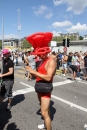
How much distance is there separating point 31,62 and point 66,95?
11.8 feet

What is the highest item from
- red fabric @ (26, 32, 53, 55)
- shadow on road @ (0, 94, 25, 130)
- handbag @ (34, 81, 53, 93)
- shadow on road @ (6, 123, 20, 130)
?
red fabric @ (26, 32, 53, 55)

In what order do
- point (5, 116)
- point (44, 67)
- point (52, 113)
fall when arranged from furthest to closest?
point (52, 113) → point (5, 116) → point (44, 67)

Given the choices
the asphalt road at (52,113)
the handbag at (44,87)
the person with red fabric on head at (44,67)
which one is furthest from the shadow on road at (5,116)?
the handbag at (44,87)

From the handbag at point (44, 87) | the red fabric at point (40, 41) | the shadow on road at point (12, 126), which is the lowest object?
the shadow on road at point (12, 126)

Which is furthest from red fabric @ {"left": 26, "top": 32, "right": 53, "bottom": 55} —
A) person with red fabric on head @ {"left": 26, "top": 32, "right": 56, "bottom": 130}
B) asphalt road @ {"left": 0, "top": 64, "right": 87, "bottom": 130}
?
asphalt road @ {"left": 0, "top": 64, "right": 87, "bottom": 130}

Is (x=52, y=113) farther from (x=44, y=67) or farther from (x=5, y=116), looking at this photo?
(x=44, y=67)

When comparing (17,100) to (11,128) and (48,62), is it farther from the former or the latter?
(48,62)

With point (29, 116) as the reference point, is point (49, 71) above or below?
above

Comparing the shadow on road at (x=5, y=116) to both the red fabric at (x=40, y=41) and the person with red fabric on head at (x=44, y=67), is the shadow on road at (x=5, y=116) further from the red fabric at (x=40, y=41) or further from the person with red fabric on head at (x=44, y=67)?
the red fabric at (x=40, y=41)

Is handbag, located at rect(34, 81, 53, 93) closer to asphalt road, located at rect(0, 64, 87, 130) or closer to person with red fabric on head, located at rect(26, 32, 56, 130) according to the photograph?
person with red fabric on head, located at rect(26, 32, 56, 130)

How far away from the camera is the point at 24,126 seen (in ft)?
13.0

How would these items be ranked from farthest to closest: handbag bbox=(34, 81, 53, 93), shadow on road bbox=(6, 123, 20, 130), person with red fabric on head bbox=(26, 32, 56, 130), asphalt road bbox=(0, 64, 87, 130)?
asphalt road bbox=(0, 64, 87, 130), shadow on road bbox=(6, 123, 20, 130), handbag bbox=(34, 81, 53, 93), person with red fabric on head bbox=(26, 32, 56, 130)

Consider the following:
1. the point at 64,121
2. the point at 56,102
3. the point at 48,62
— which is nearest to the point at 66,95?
the point at 56,102

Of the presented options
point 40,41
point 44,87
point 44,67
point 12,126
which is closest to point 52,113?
point 12,126
